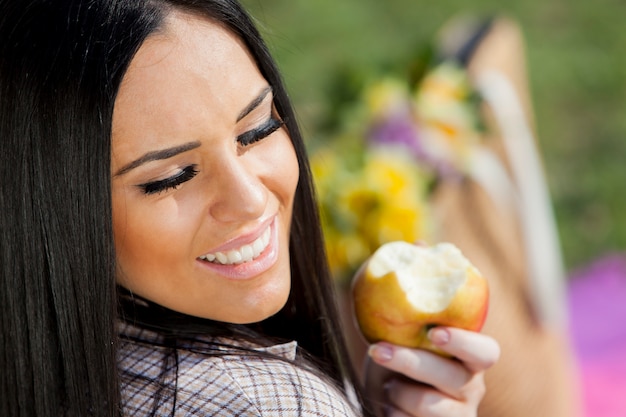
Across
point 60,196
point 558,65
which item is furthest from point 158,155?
point 558,65

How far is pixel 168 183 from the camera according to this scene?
1078 mm

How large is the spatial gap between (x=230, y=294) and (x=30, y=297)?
9.1 inches

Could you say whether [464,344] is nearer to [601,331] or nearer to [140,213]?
[140,213]

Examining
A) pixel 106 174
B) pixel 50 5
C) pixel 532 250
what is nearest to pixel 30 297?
pixel 106 174

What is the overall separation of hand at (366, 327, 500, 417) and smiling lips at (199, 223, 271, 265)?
0.25 m

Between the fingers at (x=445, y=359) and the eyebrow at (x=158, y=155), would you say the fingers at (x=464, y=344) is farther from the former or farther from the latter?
the eyebrow at (x=158, y=155)

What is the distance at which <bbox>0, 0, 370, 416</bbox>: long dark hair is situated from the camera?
1037 millimetres

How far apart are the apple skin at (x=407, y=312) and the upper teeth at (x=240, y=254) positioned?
0.21 metres

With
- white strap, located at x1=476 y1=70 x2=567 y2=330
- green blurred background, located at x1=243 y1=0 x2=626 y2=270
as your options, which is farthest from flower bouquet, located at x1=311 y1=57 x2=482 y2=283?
green blurred background, located at x1=243 y1=0 x2=626 y2=270

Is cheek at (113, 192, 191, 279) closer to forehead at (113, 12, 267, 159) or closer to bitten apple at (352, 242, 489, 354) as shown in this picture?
forehead at (113, 12, 267, 159)

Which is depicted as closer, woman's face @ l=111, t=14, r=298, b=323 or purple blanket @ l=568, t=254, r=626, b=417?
woman's face @ l=111, t=14, r=298, b=323

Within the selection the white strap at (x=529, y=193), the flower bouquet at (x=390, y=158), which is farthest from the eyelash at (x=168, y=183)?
the white strap at (x=529, y=193)

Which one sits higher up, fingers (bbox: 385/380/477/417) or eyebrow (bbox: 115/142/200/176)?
eyebrow (bbox: 115/142/200/176)

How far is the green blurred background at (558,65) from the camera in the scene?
3553mm
